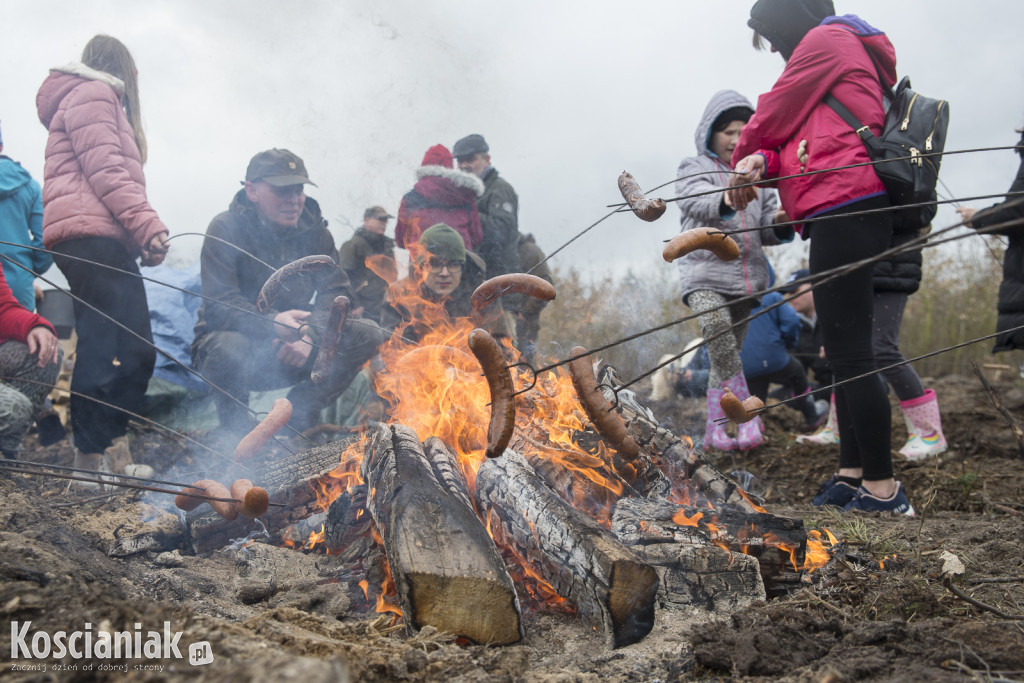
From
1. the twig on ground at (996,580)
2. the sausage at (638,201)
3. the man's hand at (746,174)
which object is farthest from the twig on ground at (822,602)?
the man's hand at (746,174)

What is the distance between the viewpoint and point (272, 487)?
3.65 meters

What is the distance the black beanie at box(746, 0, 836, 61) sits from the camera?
3.82m

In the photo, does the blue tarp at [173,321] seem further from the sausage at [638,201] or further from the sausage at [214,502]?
the sausage at [638,201]

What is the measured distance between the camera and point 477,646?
2.15 meters

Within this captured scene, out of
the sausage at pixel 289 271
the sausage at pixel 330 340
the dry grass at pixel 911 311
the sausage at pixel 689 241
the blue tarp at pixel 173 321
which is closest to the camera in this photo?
the sausage at pixel 689 241

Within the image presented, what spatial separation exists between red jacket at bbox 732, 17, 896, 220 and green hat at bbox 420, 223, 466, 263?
235cm

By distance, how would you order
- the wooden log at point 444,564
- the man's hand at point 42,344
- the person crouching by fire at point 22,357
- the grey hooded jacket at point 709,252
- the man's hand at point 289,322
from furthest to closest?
the man's hand at point 289,322
the grey hooded jacket at point 709,252
the man's hand at point 42,344
the person crouching by fire at point 22,357
the wooden log at point 444,564

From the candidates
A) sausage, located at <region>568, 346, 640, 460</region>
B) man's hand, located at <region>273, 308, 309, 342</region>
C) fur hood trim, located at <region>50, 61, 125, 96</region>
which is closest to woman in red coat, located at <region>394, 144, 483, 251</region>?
man's hand, located at <region>273, 308, 309, 342</region>

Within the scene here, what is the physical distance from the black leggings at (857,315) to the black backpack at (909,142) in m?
0.13

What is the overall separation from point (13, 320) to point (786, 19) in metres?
4.83

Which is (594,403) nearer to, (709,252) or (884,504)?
(884,504)

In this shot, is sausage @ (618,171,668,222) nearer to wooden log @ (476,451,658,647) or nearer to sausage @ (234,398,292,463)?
wooden log @ (476,451,658,647)

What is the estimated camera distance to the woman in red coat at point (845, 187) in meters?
3.41

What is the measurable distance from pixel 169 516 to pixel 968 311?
1062 centimetres
